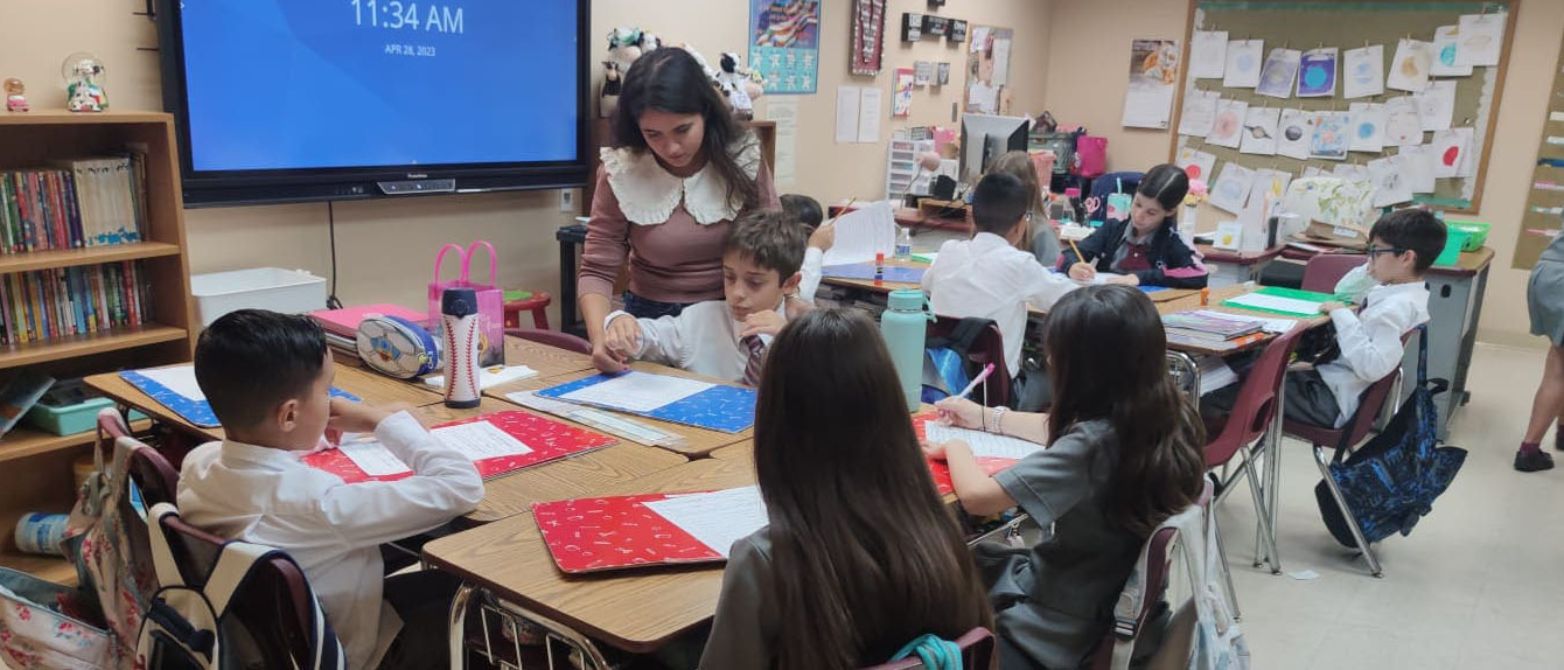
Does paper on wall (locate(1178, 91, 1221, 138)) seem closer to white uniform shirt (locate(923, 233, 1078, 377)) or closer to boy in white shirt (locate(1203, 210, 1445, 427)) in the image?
boy in white shirt (locate(1203, 210, 1445, 427))

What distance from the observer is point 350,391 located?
6.73 feet

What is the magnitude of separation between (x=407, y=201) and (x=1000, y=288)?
216 cm

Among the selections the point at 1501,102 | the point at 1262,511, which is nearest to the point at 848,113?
the point at 1262,511

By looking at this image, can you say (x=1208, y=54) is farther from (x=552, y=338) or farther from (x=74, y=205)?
(x=74, y=205)

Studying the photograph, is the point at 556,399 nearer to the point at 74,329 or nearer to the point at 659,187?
the point at 659,187

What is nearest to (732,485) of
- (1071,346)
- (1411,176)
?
(1071,346)

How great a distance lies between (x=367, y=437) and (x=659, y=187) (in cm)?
91

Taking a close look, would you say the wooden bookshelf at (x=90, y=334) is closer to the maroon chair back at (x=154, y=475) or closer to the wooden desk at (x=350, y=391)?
the wooden desk at (x=350, y=391)

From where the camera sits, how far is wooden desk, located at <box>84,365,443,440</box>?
187cm

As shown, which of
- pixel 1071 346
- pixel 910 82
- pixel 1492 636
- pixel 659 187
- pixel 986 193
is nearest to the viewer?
pixel 1071 346

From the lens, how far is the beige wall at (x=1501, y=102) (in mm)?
5785

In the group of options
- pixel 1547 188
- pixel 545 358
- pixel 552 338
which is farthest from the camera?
pixel 1547 188

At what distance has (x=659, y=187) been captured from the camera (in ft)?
7.88

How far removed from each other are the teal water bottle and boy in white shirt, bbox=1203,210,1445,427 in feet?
4.63
